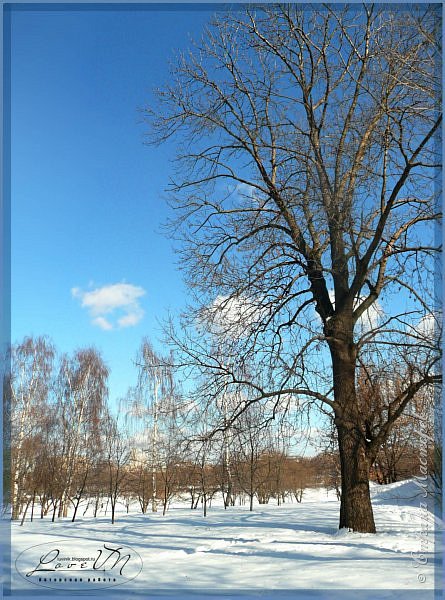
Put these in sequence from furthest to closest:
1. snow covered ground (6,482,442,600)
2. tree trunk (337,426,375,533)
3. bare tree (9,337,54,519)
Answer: bare tree (9,337,54,519), tree trunk (337,426,375,533), snow covered ground (6,482,442,600)

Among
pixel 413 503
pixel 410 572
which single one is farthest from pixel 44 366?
pixel 410 572

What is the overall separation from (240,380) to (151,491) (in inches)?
397

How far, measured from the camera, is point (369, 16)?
6.37 meters

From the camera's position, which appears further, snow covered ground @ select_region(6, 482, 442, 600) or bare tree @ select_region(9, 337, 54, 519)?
bare tree @ select_region(9, 337, 54, 519)

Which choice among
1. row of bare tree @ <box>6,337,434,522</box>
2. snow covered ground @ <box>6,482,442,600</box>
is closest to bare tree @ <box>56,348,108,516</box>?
row of bare tree @ <box>6,337,434,522</box>

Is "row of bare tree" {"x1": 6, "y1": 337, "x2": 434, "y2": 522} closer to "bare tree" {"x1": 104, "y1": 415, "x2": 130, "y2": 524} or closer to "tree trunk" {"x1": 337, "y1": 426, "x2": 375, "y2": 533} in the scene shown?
"bare tree" {"x1": 104, "y1": 415, "x2": 130, "y2": 524}

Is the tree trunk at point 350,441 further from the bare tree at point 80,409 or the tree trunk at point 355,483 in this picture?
the bare tree at point 80,409
